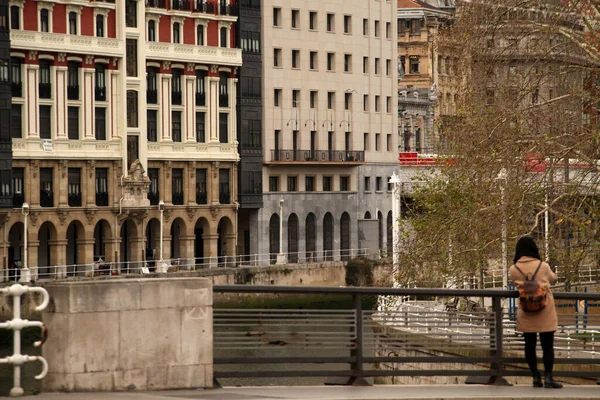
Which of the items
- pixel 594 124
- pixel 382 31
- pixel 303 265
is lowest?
pixel 303 265

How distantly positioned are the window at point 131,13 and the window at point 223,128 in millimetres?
10597

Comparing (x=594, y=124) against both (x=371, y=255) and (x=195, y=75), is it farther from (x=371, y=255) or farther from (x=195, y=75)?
(x=371, y=255)

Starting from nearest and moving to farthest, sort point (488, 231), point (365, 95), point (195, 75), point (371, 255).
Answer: point (488, 231), point (195, 75), point (371, 255), point (365, 95)

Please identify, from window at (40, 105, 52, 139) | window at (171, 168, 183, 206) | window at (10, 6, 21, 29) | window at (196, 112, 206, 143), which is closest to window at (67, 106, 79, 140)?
window at (40, 105, 52, 139)

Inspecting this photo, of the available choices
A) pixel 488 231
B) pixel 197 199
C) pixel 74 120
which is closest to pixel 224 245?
pixel 197 199

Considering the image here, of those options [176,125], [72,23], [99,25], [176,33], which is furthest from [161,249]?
[72,23]

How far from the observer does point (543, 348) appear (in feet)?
77.9

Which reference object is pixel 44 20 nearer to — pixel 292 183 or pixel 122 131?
pixel 122 131

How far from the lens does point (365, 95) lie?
125 metres

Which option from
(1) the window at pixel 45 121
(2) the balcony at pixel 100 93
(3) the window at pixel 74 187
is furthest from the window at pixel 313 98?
(1) the window at pixel 45 121

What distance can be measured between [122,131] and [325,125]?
23.7 meters

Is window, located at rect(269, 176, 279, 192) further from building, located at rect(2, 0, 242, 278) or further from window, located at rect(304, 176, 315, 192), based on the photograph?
building, located at rect(2, 0, 242, 278)

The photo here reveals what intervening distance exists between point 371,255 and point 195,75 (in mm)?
18158

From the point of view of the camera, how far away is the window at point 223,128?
109 meters
